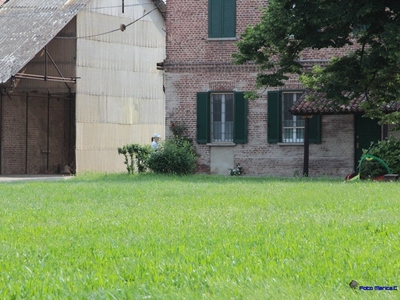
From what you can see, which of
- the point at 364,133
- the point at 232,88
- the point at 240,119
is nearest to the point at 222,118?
the point at 240,119

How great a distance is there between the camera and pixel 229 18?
96.3 feet

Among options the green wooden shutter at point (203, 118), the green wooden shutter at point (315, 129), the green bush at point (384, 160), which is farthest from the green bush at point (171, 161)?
the green bush at point (384, 160)

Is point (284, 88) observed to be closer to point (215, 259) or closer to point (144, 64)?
point (144, 64)

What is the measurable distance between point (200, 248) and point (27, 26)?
24.8 m

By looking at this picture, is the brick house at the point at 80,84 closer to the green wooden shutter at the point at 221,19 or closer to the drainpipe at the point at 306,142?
the green wooden shutter at the point at 221,19

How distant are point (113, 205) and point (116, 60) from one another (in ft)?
69.6

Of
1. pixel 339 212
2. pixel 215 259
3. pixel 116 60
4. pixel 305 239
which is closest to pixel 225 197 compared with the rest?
pixel 339 212

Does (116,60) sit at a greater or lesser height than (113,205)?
greater

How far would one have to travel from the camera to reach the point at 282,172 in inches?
1133

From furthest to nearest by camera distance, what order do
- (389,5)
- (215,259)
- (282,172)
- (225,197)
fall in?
1. (282,172)
2. (389,5)
3. (225,197)
4. (215,259)

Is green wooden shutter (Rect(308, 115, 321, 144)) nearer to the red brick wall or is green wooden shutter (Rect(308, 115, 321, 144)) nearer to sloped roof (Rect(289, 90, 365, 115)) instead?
the red brick wall

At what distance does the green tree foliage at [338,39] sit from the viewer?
69.3ft

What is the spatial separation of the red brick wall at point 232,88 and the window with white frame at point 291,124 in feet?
0.94

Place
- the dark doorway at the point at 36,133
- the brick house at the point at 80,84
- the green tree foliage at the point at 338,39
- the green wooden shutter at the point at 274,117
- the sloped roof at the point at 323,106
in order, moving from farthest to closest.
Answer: the dark doorway at the point at 36,133, the brick house at the point at 80,84, the green wooden shutter at the point at 274,117, the sloped roof at the point at 323,106, the green tree foliage at the point at 338,39
